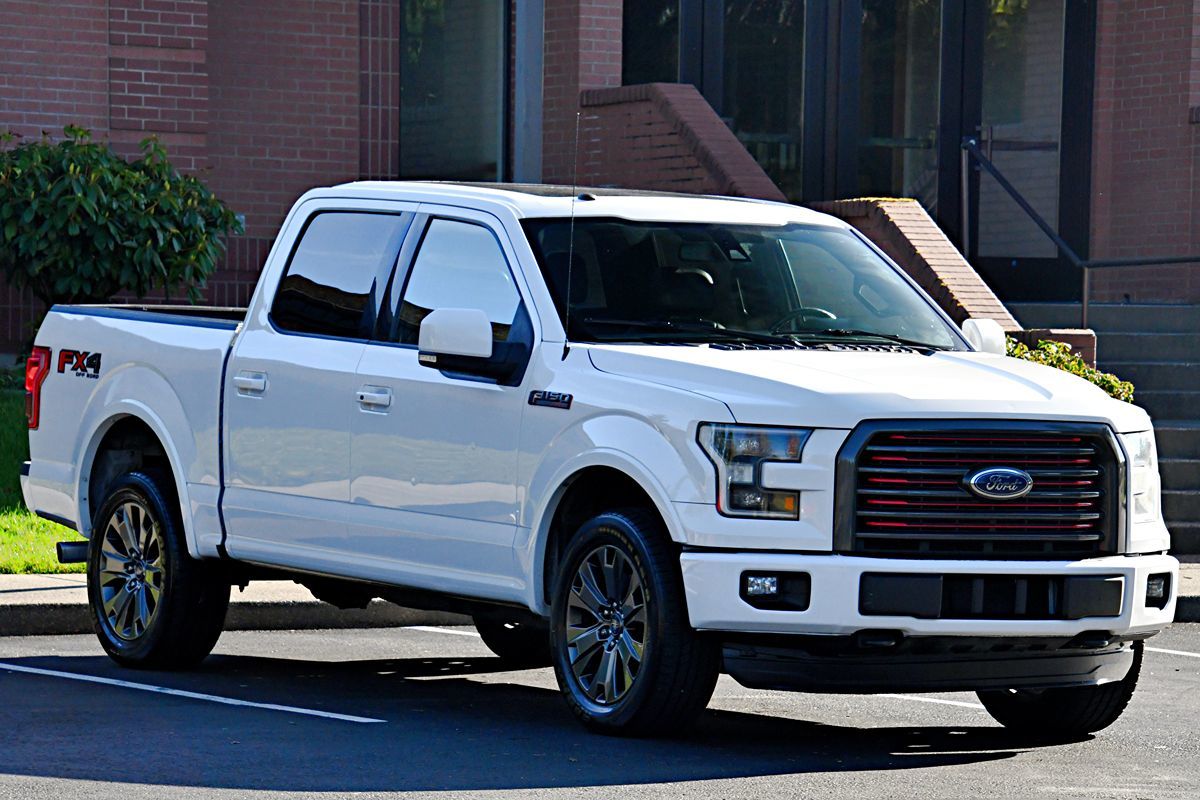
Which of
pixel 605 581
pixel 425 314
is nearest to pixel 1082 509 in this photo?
pixel 605 581

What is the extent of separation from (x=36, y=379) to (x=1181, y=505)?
8.15 meters

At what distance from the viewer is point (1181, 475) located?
52.7 feet

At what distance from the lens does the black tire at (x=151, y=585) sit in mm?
10117

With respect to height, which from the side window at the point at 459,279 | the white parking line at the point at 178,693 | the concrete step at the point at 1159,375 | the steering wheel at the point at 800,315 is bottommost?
the white parking line at the point at 178,693

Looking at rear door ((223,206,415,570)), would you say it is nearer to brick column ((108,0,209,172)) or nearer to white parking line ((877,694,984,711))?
white parking line ((877,694,984,711))

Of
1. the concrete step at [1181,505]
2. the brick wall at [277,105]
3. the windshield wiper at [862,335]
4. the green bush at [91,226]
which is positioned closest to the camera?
the windshield wiper at [862,335]

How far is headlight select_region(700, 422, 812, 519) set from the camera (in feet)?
25.6

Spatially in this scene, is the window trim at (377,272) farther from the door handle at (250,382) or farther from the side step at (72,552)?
the side step at (72,552)

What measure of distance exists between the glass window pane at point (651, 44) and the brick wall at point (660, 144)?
7.06ft

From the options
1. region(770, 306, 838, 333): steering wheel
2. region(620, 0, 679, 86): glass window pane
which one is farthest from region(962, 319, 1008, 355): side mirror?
region(620, 0, 679, 86): glass window pane

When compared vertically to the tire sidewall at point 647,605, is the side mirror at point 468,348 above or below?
above

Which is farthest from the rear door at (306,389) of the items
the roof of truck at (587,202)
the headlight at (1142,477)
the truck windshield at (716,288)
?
the headlight at (1142,477)

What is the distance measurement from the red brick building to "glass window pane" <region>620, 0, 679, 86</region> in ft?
0.07

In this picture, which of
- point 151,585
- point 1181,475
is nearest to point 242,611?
point 151,585
